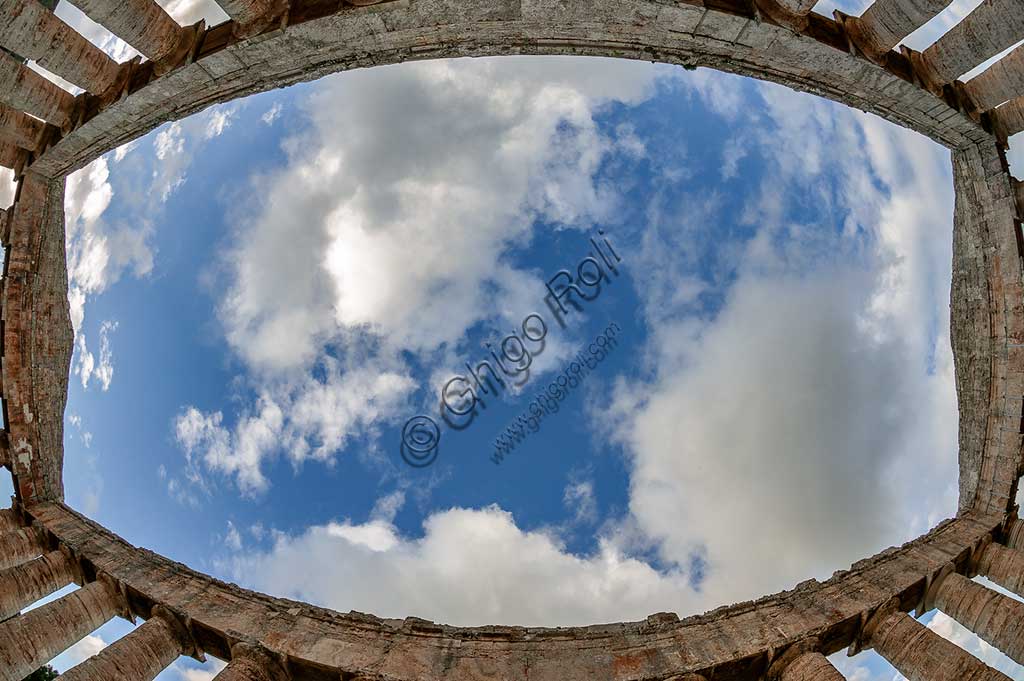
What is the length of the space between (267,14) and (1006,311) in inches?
726

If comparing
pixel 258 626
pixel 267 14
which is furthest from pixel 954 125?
pixel 258 626

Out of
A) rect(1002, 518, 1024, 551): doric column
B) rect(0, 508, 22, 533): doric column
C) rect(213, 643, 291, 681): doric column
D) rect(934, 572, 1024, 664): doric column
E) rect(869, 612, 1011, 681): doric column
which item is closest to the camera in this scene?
rect(869, 612, 1011, 681): doric column

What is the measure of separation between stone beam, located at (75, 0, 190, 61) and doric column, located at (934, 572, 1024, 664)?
20592mm

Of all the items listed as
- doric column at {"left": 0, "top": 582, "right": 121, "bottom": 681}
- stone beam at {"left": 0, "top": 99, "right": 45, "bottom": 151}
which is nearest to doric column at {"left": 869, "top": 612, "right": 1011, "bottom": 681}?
doric column at {"left": 0, "top": 582, "right": 121, "bottom": 681}

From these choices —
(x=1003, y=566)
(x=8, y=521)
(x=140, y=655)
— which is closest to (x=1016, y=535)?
(x=1003, y=566)

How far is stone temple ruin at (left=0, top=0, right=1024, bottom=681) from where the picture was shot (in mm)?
12750

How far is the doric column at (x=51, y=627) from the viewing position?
11.5 meters

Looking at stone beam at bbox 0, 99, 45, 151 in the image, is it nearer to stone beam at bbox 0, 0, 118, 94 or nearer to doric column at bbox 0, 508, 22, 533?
stone beam at bbox 0, 0, 118, 94

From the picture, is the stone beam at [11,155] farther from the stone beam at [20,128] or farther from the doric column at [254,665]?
the doric column at [254,665]

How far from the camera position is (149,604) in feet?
46.0

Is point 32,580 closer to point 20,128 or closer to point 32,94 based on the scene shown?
point 20,128

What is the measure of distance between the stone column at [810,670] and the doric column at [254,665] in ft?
32.9

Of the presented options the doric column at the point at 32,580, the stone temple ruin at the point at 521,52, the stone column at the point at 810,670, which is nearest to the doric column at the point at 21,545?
the stone temple ruin at the point at 521,52

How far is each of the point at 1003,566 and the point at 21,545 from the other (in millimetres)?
22225
